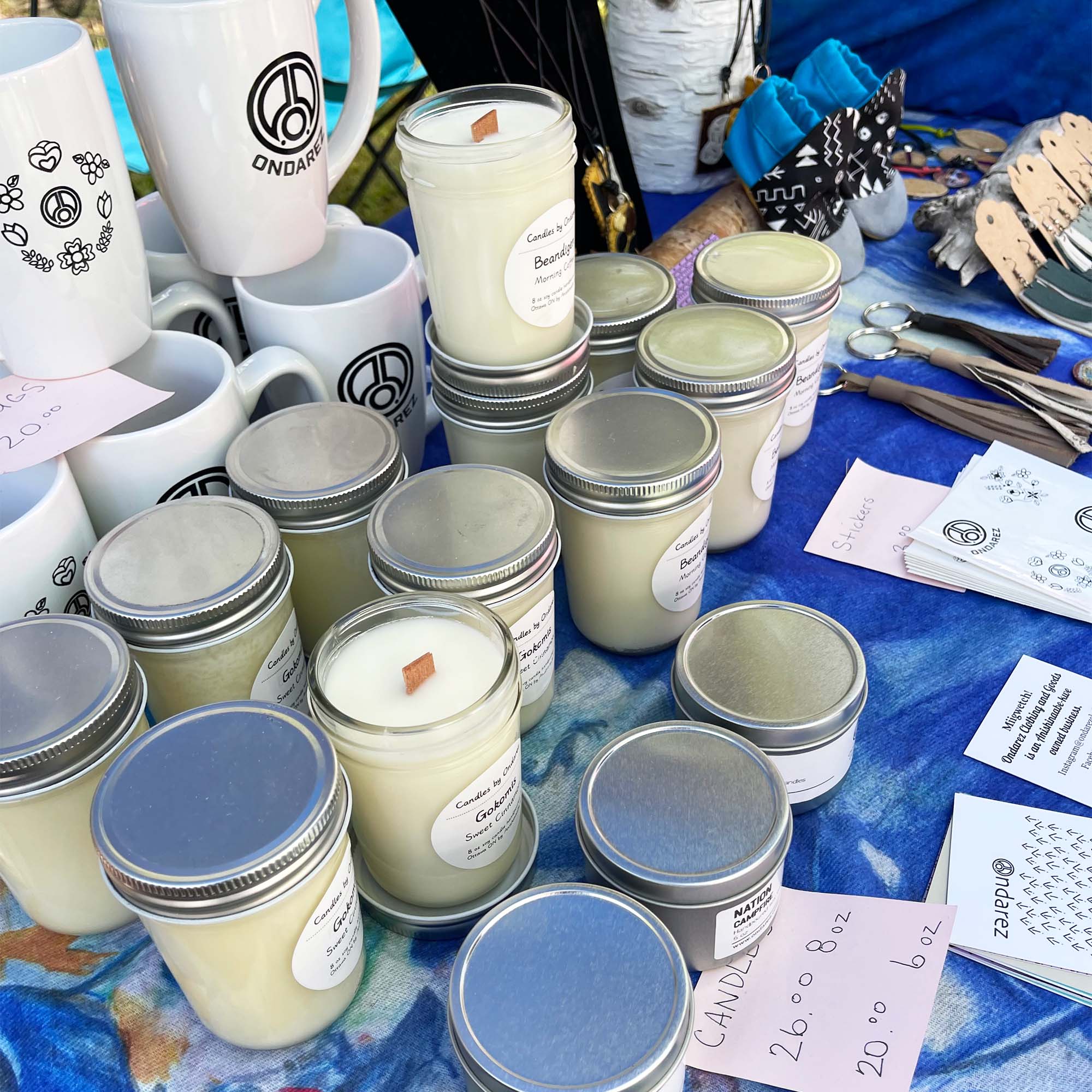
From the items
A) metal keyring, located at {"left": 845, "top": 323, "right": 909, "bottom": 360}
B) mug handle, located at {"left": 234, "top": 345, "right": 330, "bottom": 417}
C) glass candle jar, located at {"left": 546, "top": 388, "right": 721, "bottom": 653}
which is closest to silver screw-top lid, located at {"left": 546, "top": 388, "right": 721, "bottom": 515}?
glass candle jar, located at {"left": 546, "top": 388, "right": 721, "bottom": 653}

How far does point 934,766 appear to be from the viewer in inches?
29.5

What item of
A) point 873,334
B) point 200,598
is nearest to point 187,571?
point 200,598

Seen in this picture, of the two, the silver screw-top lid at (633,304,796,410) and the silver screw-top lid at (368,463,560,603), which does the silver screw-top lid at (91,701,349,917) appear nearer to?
the silver screw-top lid at (368,463,560,603)

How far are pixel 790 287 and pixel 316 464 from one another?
50 centimetres

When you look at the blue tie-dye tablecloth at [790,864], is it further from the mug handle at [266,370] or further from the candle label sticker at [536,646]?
the mug handle at [266,370]

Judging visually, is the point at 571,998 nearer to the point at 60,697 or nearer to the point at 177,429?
the point at 60,697

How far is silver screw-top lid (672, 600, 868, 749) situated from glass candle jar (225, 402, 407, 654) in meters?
0.26

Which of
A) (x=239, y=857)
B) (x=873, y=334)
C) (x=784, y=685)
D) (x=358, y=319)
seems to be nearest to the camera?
(x=239, y=857)

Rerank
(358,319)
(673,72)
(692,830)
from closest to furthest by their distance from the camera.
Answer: (692,830) → (358,319) → (673,72)

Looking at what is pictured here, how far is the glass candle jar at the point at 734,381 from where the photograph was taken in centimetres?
84

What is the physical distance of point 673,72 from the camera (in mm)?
1300

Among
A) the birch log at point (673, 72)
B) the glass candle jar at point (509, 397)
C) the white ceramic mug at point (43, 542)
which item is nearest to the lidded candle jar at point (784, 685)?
the glass candle jar at point (509, 397)

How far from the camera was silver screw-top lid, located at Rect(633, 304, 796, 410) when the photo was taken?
84 cm

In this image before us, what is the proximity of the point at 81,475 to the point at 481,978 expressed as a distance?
449 millimetres
